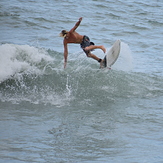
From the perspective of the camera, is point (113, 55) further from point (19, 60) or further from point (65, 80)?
point (19, 60)

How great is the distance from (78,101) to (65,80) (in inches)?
75.5

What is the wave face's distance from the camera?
9.16m

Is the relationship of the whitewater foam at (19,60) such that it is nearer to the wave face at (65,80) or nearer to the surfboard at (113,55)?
the wave face at (65,80)

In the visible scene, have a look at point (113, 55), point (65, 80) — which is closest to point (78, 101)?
point (113, 55)

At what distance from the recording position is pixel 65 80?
10648 millimetres

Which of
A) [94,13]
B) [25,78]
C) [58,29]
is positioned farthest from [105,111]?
[94,13]

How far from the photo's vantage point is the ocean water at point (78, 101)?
5828 millimetres

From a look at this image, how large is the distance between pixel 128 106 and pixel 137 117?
0.86 meters

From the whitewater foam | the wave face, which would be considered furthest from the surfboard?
the whitewater foam

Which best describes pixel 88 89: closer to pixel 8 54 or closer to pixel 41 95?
pixel 41 95

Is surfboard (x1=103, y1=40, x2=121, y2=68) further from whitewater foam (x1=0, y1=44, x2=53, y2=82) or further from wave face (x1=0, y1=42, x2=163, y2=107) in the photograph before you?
whitewater foam (x1=0, y1=44, x2=53, y2=82)

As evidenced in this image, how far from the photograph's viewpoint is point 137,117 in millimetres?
7734

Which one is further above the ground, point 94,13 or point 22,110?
point 94,13

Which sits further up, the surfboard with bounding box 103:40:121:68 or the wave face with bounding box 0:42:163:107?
the surfboard with bounding box 103:40:121:68
